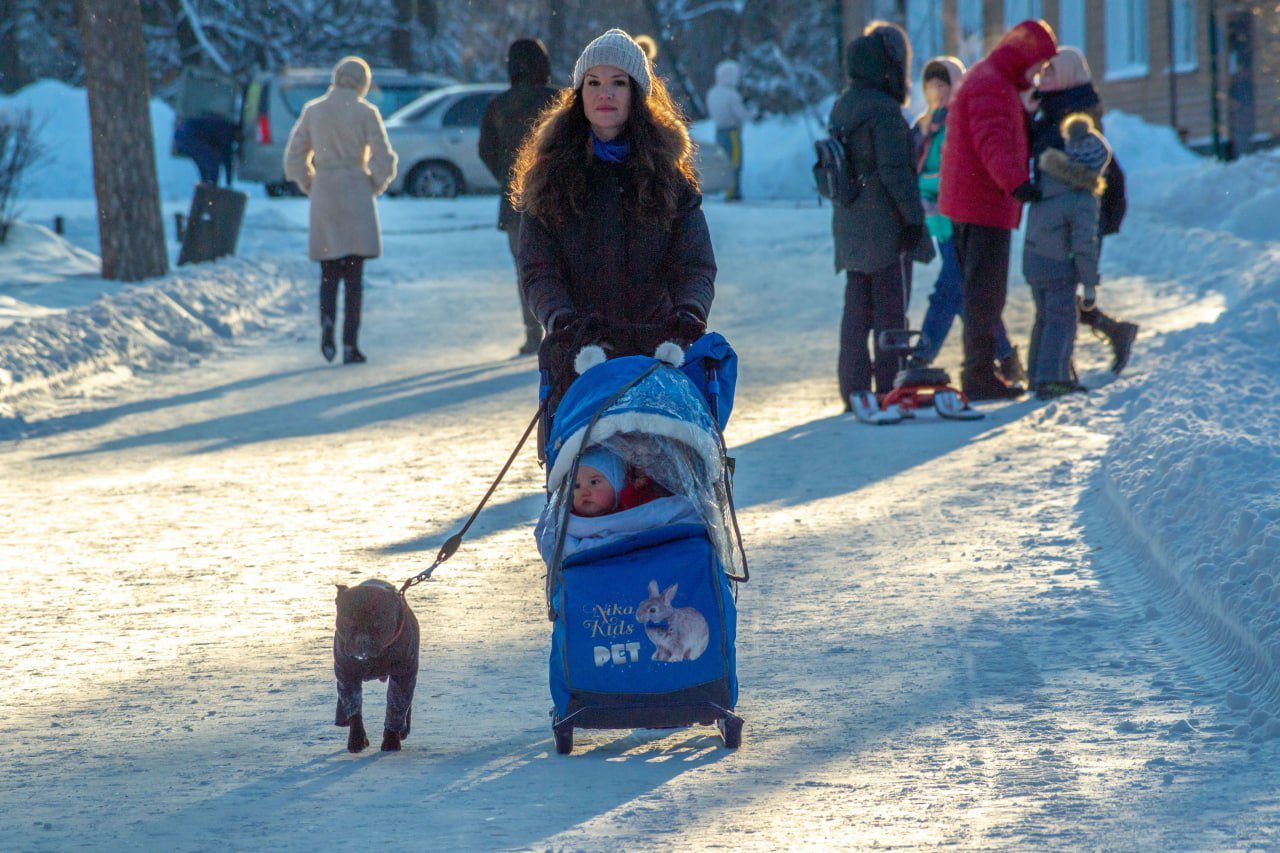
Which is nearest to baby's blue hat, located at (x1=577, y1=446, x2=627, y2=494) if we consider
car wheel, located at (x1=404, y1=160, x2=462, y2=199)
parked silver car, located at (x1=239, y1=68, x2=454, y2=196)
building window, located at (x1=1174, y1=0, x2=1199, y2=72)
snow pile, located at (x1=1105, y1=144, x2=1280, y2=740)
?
snow pile, located at (x1=1105, y1=144, x2=1280, y2=740)

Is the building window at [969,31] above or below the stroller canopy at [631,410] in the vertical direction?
above

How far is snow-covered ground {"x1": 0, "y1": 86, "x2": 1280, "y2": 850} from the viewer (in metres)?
3.88

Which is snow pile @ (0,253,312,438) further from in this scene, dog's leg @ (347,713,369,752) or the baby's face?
the baby's face

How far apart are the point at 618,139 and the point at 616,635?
1.45 m

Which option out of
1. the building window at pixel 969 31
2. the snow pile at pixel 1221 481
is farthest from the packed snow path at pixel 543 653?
the building window at pixel 969 31

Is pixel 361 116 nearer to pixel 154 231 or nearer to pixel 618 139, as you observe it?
pixel 154 231

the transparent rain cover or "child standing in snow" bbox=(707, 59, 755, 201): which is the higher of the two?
"child standing in snow" bbox=(707, 59, 755, 201)

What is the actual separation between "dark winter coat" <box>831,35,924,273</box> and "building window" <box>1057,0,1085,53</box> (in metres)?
28.7

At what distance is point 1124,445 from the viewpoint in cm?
759

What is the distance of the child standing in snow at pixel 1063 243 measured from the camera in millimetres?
9328

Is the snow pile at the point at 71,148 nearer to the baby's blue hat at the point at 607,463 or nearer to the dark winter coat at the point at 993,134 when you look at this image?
the dark winter coat at the point at 993,134

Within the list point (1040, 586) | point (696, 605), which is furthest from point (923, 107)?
point (696, 605)

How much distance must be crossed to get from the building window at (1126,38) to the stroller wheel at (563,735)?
107 ft

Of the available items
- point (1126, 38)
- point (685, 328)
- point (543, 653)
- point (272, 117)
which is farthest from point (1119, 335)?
point (1126, 38)
